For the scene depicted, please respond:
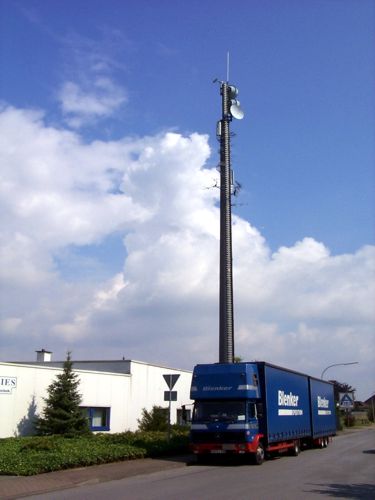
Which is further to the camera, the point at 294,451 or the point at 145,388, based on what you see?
the point at 145,388

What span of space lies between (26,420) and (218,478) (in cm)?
1393

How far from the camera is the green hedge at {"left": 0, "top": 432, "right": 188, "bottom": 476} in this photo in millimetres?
15633

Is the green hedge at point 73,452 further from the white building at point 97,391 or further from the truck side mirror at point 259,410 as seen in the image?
the truck side mirror at point 259,410

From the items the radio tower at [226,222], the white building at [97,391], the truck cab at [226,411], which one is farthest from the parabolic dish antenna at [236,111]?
the truck cab at [226,411]

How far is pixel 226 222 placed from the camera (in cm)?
3209

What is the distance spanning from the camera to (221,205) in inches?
1287

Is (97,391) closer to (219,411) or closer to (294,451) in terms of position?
(294,451)

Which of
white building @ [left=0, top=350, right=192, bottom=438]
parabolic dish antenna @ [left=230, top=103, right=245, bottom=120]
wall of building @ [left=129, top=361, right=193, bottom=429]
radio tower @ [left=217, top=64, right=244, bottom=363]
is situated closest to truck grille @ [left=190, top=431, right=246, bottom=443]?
white building @ [left=0, top=350, right=192, bottom=438]

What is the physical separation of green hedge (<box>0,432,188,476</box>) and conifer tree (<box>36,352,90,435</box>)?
11.3ft

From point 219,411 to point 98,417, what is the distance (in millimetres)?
13326

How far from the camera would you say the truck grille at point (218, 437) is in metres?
19.3

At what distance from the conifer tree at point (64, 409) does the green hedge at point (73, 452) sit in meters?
3.43

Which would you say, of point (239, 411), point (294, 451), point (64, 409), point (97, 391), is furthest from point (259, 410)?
point (97, 391)

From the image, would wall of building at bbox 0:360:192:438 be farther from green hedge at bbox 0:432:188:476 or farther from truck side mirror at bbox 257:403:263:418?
truck side mirror at bbox 257:403:263:418
